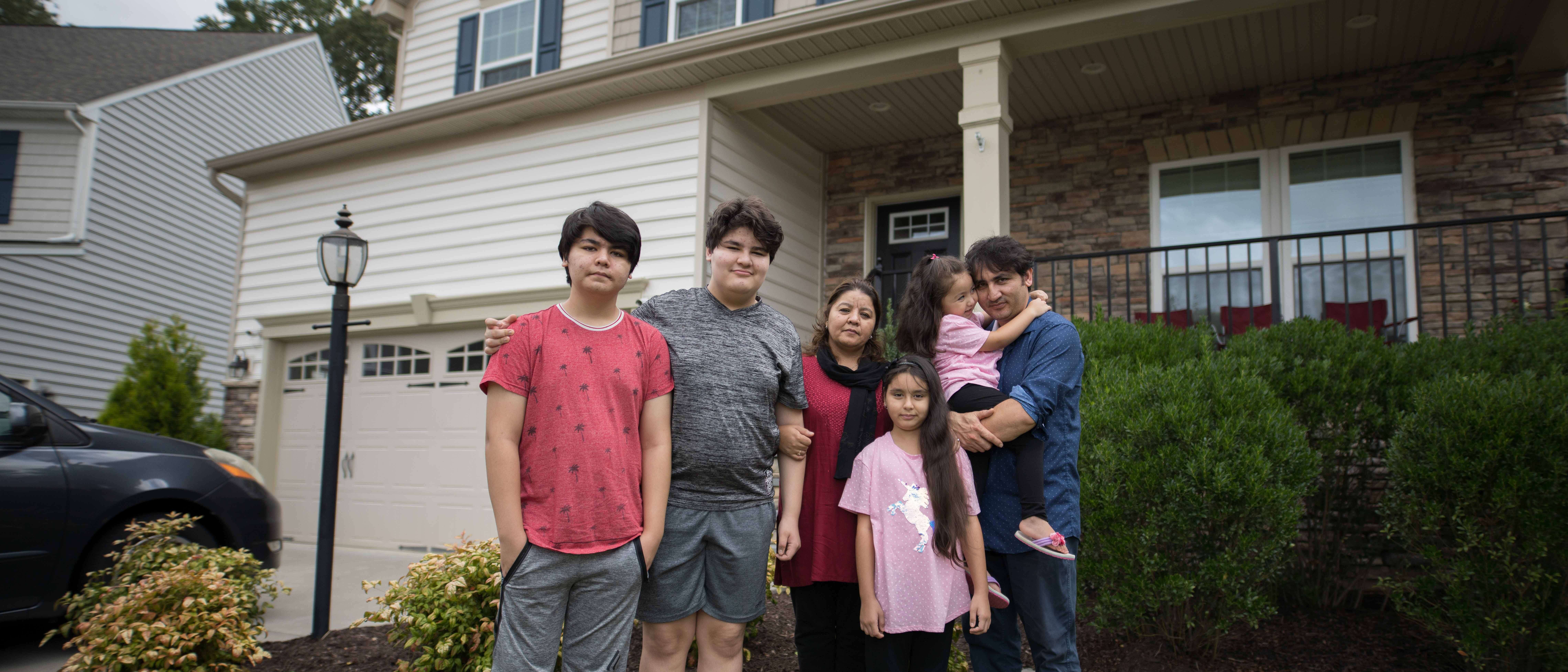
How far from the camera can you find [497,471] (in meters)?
1.84

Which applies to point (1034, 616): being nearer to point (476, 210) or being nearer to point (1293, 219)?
point (1293, 219)

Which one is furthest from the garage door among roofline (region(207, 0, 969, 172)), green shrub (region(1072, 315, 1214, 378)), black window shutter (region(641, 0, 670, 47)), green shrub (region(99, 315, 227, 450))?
green shrub (region(1072, 315, 1214, 378))

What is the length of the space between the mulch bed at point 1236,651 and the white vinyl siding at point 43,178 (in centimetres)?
1037

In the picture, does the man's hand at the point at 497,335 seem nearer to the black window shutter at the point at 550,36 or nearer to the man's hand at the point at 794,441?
the man's hand at the point at 794,441

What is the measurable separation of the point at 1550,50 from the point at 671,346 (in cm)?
661

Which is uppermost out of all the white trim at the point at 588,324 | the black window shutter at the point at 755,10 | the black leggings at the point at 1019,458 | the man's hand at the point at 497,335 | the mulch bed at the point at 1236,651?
the black window shutter at the point at 755,10

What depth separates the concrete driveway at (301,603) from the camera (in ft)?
13.1

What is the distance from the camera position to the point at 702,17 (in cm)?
798

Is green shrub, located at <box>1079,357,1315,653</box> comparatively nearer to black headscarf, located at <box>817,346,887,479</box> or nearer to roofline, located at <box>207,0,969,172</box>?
black headscarf, located at <box>817,346,887,479</box>

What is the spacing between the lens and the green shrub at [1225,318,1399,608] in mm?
3801

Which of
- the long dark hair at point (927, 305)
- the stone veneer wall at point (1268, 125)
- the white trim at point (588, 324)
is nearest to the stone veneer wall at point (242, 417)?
the stone veneer wall at point (1268, 125)

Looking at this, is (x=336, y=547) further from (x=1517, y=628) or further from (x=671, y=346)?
(x=1517, y=628)

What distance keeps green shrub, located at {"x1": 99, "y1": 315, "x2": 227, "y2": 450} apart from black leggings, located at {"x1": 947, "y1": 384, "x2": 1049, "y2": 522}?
8.72 meters

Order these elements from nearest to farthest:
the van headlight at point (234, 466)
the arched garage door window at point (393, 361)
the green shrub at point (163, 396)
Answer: the van headlight at point (234, 466)
the arched garage door window at point (393, 361)
the green shrub at point (163, 396)
